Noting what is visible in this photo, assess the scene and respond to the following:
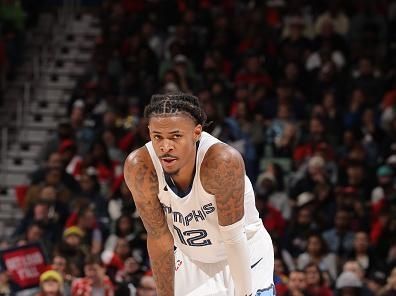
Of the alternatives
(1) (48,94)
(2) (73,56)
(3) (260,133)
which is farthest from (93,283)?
(2) (73,56)

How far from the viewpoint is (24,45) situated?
15008mm

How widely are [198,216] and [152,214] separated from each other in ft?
0.90

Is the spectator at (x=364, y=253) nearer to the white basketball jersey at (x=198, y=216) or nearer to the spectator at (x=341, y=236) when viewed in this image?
the spectator at (x=341, y=236)

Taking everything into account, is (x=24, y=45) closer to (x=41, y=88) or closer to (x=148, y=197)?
(x=41, y=88)

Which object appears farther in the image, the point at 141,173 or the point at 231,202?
the point at 141,173

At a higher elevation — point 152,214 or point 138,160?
point 138,160

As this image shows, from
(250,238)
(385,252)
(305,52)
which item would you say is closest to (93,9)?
(305,52)

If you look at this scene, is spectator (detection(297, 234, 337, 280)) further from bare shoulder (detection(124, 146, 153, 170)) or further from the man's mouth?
the man's mouth

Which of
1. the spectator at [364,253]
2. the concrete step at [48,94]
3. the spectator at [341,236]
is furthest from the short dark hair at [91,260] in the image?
the concrete step at [48,94]

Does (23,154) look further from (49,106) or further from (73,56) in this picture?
(73,56)

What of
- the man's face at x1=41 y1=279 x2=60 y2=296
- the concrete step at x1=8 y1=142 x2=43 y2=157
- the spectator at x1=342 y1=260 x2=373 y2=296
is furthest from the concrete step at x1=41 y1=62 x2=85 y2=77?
the spectator at x1=342 y1=260 x2=373 y2=296

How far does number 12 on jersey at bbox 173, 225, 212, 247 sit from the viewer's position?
5.27m

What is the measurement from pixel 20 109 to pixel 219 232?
29.8 ft

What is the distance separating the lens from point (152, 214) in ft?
17.4
